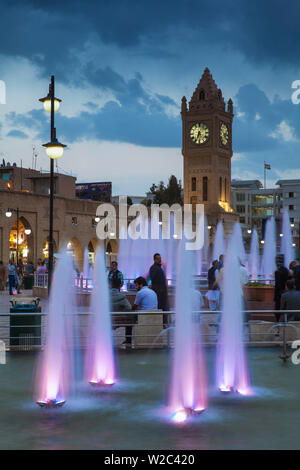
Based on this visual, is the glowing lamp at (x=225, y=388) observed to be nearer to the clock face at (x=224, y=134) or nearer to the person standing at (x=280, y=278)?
the person standing at (x=280, y=278)

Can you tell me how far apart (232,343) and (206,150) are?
85.8m

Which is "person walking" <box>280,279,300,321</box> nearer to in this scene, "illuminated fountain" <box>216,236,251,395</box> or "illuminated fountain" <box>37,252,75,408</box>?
"illuminated fountain" <box>216,236,251,395</box>

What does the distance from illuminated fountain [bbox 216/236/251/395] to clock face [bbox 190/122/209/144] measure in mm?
85102

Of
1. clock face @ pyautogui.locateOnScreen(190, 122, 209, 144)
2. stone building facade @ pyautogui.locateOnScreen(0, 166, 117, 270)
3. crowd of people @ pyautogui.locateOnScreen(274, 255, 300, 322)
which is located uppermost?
clock face @ pyautogui.locateOnScreen(190, 122, 209, 144)

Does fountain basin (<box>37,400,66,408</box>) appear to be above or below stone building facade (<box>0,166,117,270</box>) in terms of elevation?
below

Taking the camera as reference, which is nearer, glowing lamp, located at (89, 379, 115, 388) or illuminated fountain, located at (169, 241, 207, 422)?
illuminated fountain, located at (169, 241, 207, 422)

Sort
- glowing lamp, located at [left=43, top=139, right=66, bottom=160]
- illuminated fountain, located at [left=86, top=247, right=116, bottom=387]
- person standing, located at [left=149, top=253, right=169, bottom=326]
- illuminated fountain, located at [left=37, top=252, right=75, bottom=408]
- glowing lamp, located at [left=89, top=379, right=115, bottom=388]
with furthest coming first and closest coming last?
glowing lamp, located at [left=43, top=139, right=66, bottom=160] → person standing, located at [left=149, top=253, right=169, bottom=326] → illuminated fountain, located at [left=86, top=247, right=116, bottom=387] → glowing lamp, located at [left=89, top=379, right=115, bottom=388] → illuminated fountain, located at [left=37, top=252, right=75, bottom=408]

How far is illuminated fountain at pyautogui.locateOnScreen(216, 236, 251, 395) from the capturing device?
9.41 metres

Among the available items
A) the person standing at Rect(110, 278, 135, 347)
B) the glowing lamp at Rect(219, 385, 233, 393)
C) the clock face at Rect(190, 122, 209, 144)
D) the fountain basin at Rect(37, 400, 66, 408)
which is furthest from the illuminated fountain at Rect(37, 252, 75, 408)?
the clock face at Rect(190, 122, 209, 144)

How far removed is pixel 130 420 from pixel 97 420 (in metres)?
0.37

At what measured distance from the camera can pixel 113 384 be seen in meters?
9.38

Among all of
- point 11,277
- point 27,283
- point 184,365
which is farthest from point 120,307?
point 27,283

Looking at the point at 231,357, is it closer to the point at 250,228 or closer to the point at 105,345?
the point at 105,345

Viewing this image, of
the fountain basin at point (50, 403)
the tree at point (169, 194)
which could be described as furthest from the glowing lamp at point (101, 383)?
the tree at point (169, 194)
